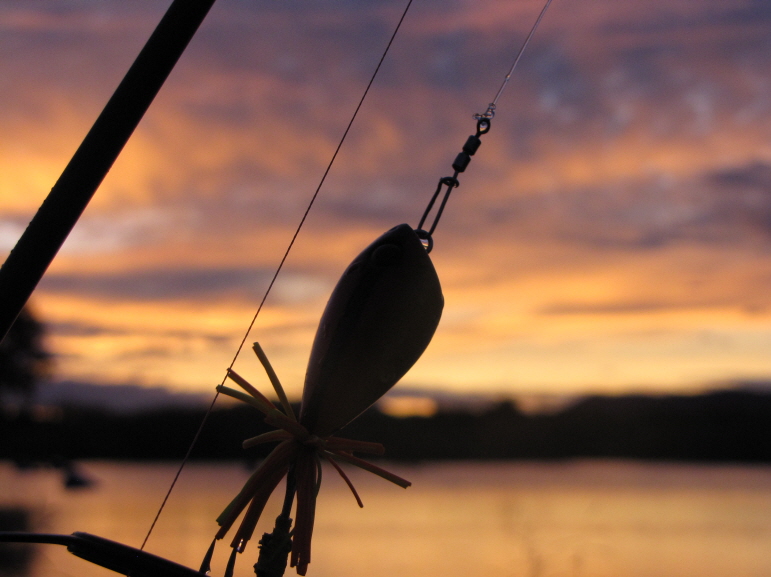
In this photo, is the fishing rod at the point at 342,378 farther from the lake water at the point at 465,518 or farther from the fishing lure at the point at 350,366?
the lake water at the point at 465,518

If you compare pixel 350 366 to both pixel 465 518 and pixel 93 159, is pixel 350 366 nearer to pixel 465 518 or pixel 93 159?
pixel 93 159

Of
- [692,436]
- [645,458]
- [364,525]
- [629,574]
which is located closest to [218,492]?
[364,525]

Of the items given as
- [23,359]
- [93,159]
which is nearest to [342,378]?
[93,159]

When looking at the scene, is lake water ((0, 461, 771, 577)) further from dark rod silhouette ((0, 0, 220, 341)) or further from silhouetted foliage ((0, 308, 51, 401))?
dark rod silhouette ((0, 0, 220, 341))

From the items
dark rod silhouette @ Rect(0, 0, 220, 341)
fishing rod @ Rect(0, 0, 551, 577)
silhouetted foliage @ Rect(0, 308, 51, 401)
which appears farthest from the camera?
silhouetted foliage @ Rect(0, 308, 51, 401)

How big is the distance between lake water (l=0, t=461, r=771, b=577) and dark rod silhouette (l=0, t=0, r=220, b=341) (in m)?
10.6

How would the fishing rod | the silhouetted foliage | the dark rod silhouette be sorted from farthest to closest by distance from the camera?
the silhouetted foliage, the fishing rod, the dark rod silhouette

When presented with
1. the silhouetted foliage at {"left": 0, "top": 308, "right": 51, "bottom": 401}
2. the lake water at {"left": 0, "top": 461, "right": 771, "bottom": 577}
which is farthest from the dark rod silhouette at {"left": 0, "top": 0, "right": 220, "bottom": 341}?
the silhouetted foliage at {"left": 0, "top": 308, "right": 51, "bottom": 401}

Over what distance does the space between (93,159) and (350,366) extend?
36 cm

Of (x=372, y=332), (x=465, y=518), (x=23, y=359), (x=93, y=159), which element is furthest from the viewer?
(x=465, y=518)

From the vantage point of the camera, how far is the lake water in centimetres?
2139

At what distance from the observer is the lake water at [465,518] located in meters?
21.4

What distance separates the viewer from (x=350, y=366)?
89cm

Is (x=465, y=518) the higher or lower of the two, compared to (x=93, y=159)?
higher
